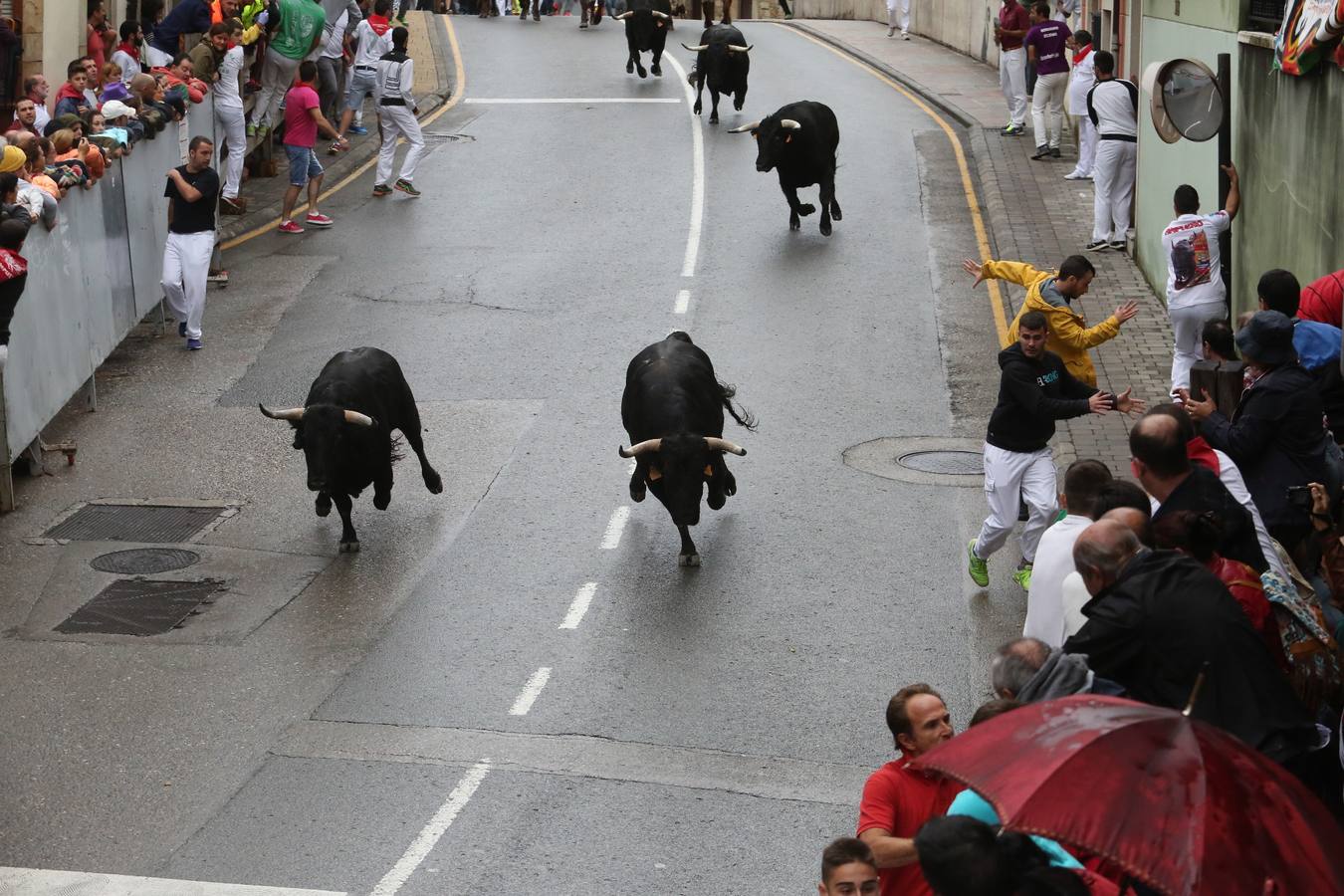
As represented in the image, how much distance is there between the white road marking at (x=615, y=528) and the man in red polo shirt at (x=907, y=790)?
258 inches

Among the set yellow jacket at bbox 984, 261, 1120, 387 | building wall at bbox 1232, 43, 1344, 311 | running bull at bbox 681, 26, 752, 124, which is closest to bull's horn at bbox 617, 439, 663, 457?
yellow jacket at bbox 984, 261, 1120, 387

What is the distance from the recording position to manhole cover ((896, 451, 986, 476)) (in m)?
14.0

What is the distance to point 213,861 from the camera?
27.1 feet

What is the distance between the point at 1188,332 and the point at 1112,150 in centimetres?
639

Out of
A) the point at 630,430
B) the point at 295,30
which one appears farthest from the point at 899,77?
the point at 630,430

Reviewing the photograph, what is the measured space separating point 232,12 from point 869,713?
52.6ft

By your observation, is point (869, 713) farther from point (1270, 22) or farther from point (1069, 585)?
point (1270, 22)

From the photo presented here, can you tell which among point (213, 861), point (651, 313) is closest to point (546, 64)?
point (651, 313)

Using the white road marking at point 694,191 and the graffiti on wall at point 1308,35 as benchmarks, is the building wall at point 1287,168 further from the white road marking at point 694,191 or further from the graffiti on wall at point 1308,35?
the white road marking at point 694,191

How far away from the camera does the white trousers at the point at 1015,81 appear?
25875mm

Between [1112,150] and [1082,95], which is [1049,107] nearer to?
[1082,95]

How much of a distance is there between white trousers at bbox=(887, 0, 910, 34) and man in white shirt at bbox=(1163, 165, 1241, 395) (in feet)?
84.5

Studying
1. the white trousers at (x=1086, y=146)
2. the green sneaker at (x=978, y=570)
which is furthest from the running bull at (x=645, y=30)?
the green sneaker at (x=978, y=570)

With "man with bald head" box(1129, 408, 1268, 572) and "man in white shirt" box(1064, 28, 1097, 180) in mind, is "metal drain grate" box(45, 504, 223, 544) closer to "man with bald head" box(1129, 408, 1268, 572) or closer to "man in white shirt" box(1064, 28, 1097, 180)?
"man with bald head" box(1129, 408, 1268, 572)
